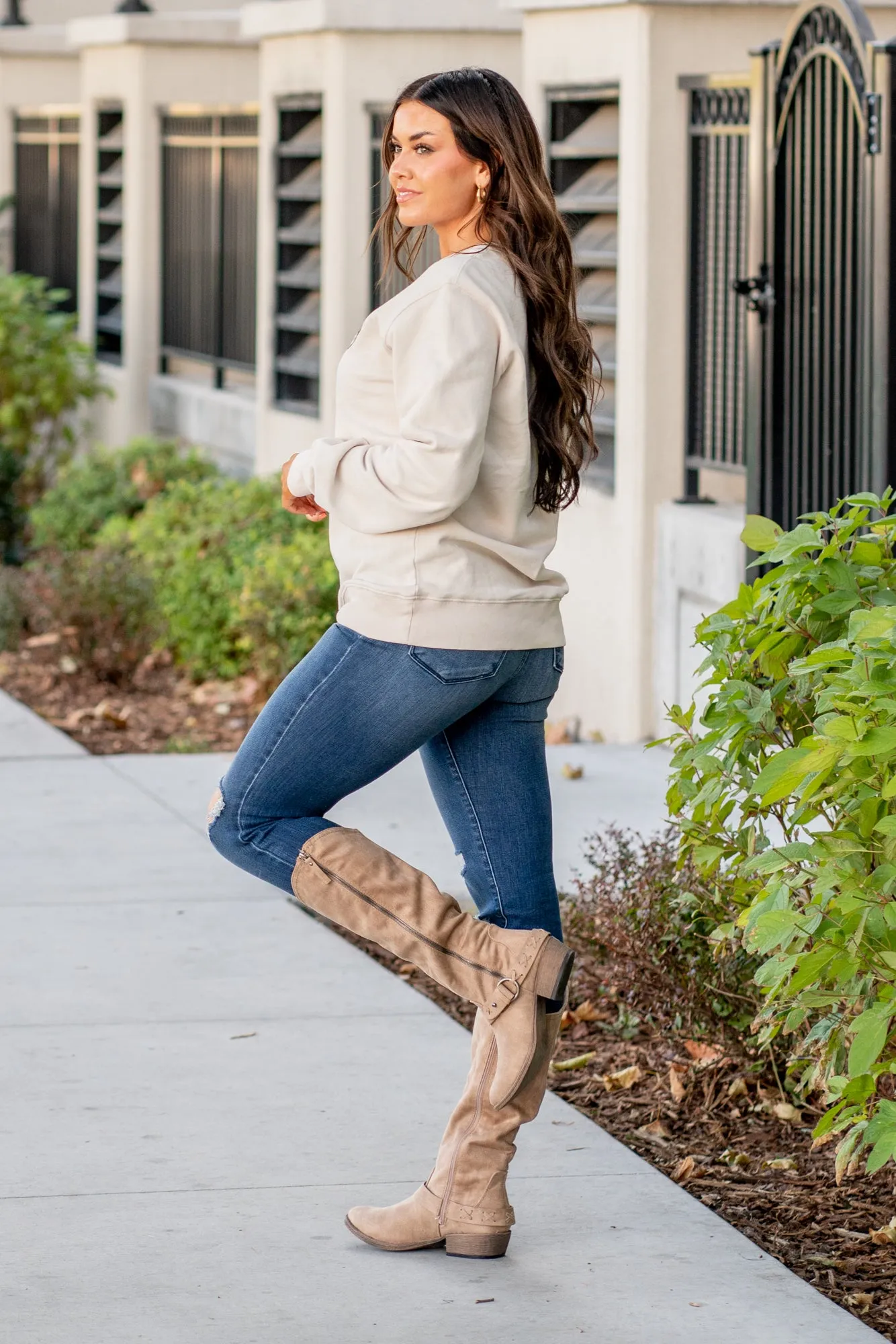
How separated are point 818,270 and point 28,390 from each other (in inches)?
321

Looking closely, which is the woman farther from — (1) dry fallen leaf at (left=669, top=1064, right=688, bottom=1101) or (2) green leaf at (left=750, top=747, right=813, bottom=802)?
(1) dry fallen leaf at (left=669, top=1064, right=688, bottom=1101)

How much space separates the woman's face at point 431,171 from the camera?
3.15 meters

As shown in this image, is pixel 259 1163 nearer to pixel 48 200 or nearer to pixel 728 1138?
pixel 728 1138

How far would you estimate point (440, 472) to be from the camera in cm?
300

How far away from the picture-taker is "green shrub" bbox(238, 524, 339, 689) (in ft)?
28.0

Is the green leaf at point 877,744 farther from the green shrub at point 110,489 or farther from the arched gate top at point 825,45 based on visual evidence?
the green shrub at point 110,489

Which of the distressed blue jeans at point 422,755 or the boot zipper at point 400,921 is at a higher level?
the distressed blue jeans at point 422,755

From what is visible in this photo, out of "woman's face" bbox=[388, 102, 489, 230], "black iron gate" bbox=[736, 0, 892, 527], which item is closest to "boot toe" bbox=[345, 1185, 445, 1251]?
"woman's face" bbox=[388, 102, 489, 230]

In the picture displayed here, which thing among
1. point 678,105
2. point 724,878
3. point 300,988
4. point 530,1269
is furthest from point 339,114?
point 530,1269

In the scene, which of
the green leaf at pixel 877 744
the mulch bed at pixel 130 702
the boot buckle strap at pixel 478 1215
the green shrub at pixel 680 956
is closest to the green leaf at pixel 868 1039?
the green leaf at pixel 877 744

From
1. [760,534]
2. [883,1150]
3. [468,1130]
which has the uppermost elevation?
[760,534]

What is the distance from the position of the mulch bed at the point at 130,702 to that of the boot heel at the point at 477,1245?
4599mm

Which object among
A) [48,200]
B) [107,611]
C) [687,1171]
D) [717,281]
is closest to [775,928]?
[687,1171]

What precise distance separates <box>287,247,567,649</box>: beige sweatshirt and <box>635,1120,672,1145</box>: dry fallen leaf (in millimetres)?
1308
